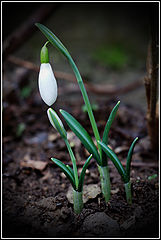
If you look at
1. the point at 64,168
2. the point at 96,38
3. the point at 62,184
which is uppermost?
the point at 96,38

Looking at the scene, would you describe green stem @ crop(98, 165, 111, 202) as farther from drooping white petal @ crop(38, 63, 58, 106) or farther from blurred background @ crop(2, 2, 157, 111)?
blurred background @ crop(2, 2, 157, 111)

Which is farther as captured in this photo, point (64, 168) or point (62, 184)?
point (62, 184)

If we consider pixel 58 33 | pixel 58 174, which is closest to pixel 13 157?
pixel 58 174

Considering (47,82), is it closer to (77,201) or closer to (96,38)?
(77,201)

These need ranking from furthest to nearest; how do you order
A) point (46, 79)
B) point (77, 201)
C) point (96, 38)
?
point (96, 38) → point (77, 201) → point (46, 79)

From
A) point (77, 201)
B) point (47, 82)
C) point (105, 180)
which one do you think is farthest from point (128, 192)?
point (47, 82)

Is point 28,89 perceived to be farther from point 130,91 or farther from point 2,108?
point 130,91

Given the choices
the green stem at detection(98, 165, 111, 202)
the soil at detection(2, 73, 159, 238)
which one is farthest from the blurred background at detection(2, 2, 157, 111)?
the green stem at detection(98, 165, 111, 202)
